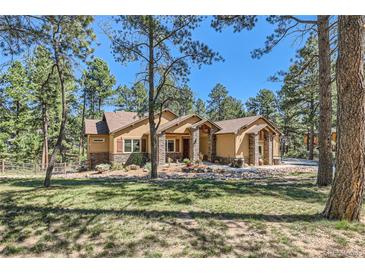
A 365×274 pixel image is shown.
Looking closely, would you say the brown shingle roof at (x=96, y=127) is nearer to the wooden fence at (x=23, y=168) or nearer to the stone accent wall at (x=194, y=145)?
the wooden fence at (x=23, y=168)

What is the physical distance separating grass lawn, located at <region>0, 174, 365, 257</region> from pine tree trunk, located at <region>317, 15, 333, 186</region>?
2079 millimetres

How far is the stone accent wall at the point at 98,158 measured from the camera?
55.2ft

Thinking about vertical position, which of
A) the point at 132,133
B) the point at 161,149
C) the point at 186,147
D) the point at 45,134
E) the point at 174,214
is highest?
the point at 45,134

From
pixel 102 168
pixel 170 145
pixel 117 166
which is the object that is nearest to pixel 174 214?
pixel 102 168

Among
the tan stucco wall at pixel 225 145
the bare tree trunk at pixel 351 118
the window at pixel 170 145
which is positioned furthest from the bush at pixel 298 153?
the bare tree trunk at pixel 351 118

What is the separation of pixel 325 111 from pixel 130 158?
1324 centimetres

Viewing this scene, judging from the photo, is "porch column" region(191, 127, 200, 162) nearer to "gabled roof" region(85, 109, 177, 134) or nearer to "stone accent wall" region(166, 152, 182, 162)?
"stone accent wall" region(166, 152, 182, 162)

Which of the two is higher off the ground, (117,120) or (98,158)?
(117,120)

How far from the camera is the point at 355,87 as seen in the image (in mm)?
3547

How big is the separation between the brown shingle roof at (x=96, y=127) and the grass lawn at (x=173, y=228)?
12.0m

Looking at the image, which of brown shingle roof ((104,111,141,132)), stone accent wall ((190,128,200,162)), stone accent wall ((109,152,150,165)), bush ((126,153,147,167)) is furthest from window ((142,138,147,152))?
stone accent wall ((190,128,200,162))

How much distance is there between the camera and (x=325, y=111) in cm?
719

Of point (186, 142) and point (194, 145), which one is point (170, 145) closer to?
point (186, 142)
